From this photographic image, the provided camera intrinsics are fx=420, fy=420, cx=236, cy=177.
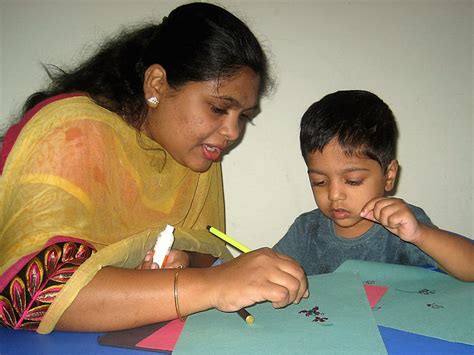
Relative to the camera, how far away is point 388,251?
3.02 ft

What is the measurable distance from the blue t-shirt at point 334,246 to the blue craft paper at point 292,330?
292mm

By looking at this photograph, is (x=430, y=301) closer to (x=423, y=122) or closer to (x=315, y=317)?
(x=315, y=317)

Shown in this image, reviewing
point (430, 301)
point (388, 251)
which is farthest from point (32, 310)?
point (388, 251)

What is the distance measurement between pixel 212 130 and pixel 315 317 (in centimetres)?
40

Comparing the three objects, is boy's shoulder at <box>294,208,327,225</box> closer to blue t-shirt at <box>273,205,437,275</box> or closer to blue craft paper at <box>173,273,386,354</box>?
blue t-shirt at <box>273,205,437,275</box>

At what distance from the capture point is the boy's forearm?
0.71 m

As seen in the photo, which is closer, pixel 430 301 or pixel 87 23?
pixel 430 301

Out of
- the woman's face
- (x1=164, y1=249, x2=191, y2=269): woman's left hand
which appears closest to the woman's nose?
the woman's face

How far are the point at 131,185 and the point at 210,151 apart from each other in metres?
0.18

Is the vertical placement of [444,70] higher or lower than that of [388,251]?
higher

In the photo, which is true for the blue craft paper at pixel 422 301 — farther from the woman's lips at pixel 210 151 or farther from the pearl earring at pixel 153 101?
the pearl earring at pixel 153 101

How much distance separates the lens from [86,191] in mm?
660

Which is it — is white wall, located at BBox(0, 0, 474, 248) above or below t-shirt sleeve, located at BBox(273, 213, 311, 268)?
above

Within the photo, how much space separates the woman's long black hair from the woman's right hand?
1.16 ft
